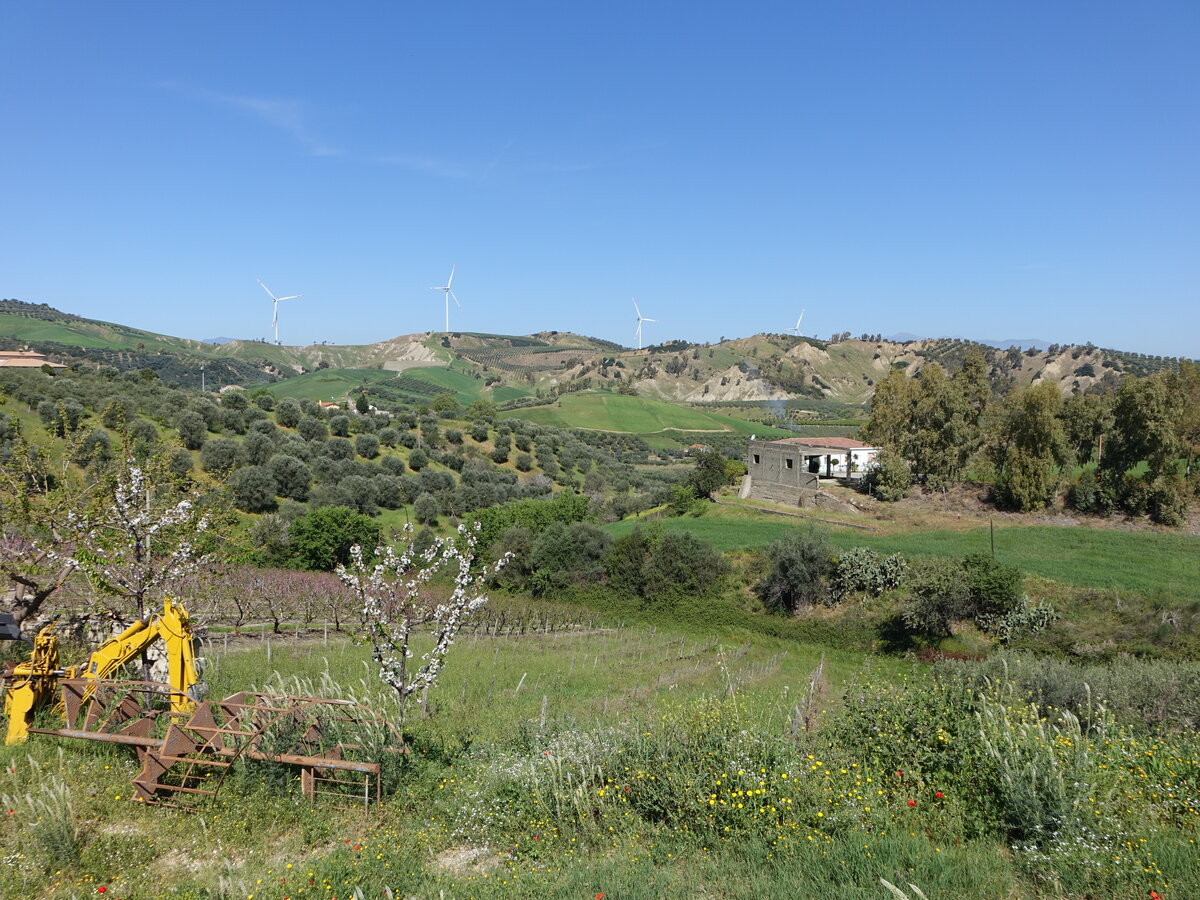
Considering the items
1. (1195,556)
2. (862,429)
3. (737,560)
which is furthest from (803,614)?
(862,429)

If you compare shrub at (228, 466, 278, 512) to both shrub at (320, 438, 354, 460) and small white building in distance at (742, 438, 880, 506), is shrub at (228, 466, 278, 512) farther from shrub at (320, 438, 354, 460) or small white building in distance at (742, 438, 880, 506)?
small white building in distance at (742, 438, 880, 506)

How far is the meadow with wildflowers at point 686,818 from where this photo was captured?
22.7 ft

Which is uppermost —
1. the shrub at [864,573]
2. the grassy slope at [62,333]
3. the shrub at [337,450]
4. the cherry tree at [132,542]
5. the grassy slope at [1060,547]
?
the grassy slope at [62,333]

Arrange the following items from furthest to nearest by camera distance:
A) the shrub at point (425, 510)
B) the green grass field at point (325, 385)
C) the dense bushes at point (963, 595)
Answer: the green grass field at point (325, 385) → the shrub at point (425, 510) → the dense bushes at point (963, 595)

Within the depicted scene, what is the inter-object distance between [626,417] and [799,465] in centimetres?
7995

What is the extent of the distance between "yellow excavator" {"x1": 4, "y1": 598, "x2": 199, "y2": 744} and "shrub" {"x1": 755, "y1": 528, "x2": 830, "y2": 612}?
31792 millimetres

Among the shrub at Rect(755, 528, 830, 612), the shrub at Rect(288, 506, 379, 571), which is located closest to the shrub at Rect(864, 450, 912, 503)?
the shrub at Rect(755, 528, 830, 612)

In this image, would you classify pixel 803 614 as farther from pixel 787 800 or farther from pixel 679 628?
pixel 787 800

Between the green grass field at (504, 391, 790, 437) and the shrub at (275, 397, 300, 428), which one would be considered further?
the green grass field at (504, 391, 790, 437)

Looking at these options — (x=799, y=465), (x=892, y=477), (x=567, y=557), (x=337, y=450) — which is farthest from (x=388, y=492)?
(x=892, y=477)

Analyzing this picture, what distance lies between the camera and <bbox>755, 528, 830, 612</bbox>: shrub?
37.5 meters

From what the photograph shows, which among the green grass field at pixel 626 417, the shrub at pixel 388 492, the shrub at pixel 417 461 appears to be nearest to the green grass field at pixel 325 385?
the green grass field at pixel 626 417

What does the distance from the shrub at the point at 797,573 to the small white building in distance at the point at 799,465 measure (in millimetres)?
17371

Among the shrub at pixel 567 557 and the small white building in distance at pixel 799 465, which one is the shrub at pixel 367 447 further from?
the small white building in distance at pixel 799 465
